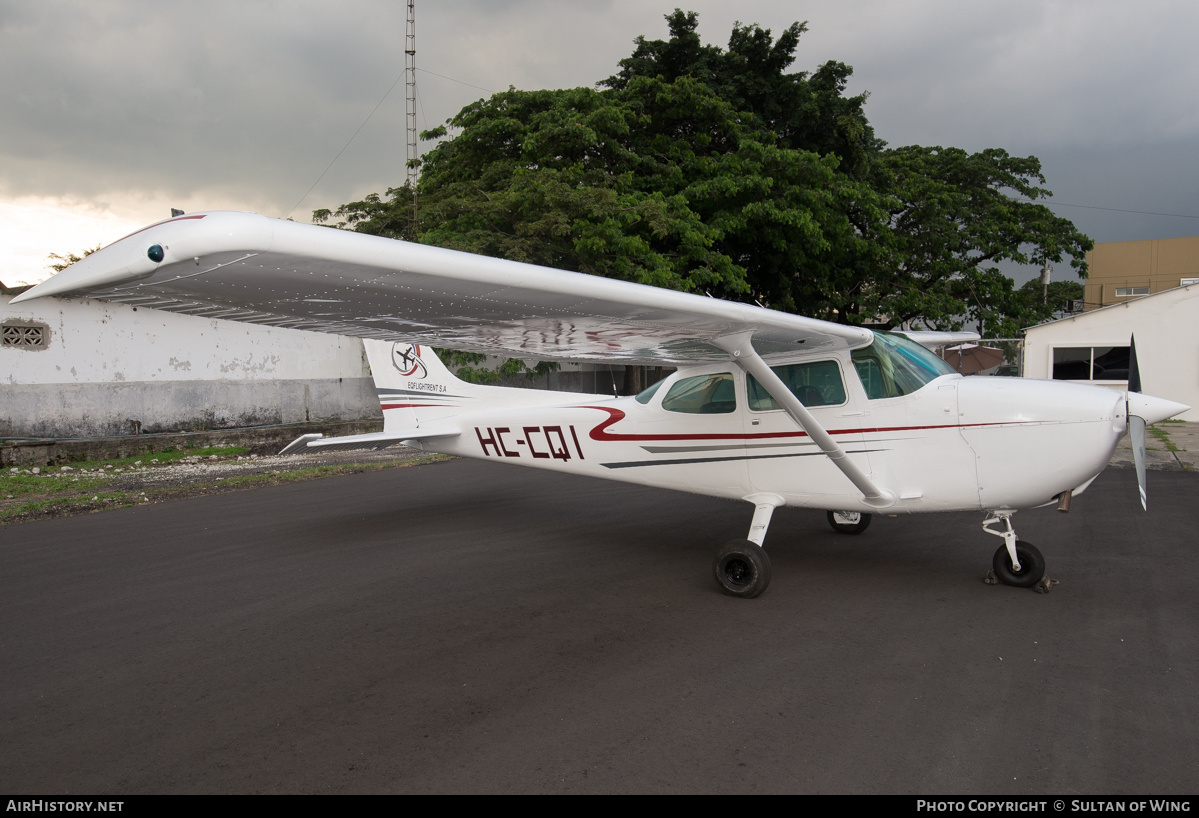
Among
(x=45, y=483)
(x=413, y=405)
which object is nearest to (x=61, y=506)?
(x=45, y=483)

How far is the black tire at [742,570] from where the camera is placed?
4.92 metres

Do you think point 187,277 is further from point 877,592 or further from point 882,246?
point 882,246

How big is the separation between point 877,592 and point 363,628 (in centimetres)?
375

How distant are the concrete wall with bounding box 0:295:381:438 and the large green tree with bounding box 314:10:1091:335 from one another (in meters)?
4.63

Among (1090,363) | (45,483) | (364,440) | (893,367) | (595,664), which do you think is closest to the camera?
(595,664)

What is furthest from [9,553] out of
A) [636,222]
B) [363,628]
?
[636,222]

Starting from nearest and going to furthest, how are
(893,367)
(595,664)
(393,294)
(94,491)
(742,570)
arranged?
1. (393,294)
2. (595,664)
3. (742,570)
4. (893,367)
5. (94,491)

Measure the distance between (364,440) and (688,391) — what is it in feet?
10.6

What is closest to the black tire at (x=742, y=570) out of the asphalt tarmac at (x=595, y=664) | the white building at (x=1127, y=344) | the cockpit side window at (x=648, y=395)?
the asphalt tarmac at (x=595, y=664)

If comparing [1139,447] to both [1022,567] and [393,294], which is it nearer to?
[1022,567]

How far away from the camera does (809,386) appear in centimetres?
552

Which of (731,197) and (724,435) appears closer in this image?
(724,435)

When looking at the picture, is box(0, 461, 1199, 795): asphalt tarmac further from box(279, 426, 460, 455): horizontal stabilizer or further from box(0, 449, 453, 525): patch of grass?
box(0, 449, 453, 525): patch of grass

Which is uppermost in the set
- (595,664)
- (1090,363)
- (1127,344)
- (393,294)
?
(1127,344)
